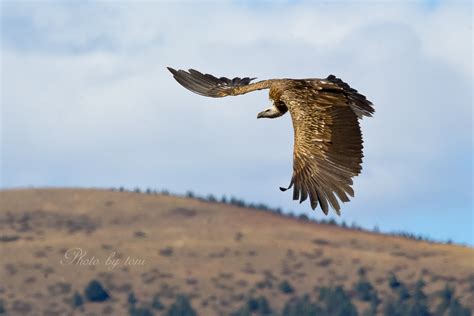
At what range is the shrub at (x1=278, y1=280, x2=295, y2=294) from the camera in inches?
5733

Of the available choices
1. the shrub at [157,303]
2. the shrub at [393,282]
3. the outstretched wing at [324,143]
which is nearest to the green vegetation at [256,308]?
the shrub at [157,303]

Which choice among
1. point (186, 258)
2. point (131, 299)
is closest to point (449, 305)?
point (186, 258)

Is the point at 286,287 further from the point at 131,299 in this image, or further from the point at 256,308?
the point at 131,299

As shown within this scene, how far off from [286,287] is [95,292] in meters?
19.2

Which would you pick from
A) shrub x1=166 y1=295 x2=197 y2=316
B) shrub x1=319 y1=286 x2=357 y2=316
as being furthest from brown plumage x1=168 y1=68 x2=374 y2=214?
shrub x1=319 y1=286 x2=357 y2=316

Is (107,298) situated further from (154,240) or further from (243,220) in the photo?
(243,220)

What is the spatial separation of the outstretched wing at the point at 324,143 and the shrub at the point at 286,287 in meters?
123

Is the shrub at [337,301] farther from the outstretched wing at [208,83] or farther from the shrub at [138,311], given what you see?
the outstretched wing at [208,83]

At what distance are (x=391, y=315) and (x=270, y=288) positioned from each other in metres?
12.8

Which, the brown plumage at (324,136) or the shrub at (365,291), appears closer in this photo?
the brown plumage at (324,136)

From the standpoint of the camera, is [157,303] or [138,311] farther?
[157,303]

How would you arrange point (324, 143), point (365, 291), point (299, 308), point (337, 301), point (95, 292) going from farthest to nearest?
point (337, 301) → point (365, 291) → point (299, 308) → point (95, 292) → point (324, 143)

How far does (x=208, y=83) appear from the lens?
28.2 m

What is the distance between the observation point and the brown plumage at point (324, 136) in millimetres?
21531
